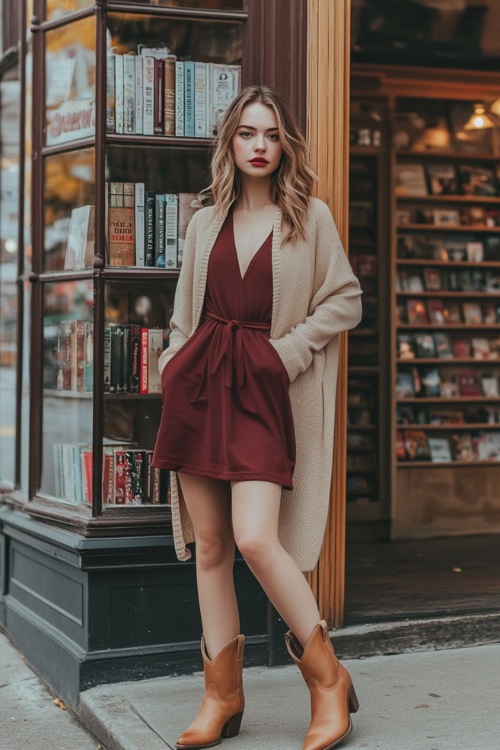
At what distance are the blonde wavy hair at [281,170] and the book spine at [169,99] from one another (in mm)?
959

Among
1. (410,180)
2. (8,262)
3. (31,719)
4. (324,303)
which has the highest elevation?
(410,180)

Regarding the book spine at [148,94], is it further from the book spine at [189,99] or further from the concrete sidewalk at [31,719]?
the concrete sidewalk at [31,719]

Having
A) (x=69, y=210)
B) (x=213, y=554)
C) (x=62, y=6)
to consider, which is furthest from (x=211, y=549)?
(x=62, y=6)

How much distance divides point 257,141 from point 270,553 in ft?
4.63

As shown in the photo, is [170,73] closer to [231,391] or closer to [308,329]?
[308,329]

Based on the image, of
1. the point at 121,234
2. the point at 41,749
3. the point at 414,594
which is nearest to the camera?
the point at 41,749

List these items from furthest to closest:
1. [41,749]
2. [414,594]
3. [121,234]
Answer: [414,594]
[121,234]
[41,749]

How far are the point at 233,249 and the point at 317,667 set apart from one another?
1453 millimetres

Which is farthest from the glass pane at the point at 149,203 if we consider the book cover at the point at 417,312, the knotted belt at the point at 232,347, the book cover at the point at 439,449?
the book cover at the point at 439,449

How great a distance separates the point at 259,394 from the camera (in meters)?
3.72

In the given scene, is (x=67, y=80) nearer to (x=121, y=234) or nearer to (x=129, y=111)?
(x=129, y=111)

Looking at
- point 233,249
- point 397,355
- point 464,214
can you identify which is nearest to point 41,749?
point 233,249

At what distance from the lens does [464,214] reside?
822 centimetres

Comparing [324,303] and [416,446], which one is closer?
[324,303]
